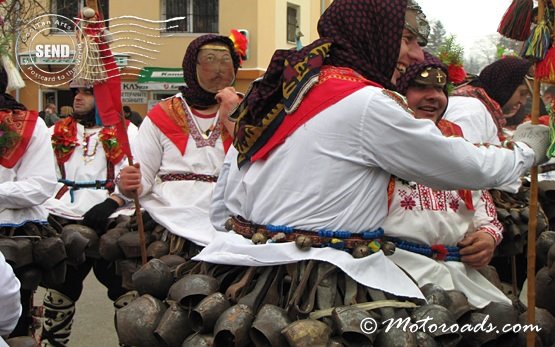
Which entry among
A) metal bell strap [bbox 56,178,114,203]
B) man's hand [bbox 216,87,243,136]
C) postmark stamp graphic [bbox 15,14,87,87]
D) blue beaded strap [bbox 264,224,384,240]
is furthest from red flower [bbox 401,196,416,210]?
postmark stamp graphic [bbox 15,14,87,87]

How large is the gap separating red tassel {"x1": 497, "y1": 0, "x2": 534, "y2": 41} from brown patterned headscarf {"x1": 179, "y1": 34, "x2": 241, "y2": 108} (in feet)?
7.75

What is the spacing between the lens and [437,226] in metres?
3.65

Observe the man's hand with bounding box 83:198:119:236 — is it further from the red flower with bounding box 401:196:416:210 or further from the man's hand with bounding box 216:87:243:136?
the red flower with bounding box 401:196:416:210

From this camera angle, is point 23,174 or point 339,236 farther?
point 23,174

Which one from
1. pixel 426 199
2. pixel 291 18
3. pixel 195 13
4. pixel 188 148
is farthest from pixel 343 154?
pixel 291 18

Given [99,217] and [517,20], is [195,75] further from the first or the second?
[517,20]

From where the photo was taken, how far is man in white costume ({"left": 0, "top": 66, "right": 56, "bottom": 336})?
527cm

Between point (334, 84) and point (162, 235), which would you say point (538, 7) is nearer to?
point (334, 84)

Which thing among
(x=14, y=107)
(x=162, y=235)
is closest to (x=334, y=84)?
(x=162, y=235)

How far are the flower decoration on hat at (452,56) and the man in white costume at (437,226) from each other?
1.35m

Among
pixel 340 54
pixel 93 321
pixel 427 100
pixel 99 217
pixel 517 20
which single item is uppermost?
pixel 517 20

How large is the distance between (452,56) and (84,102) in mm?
3106

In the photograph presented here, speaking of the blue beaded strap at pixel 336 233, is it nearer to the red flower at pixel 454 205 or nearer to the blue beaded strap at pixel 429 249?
the blue beaded strap at pixel 429 249

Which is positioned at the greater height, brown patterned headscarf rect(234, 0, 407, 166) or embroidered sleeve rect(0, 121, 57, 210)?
brown patterned headscarf rect(234, 0, 407, 166)
